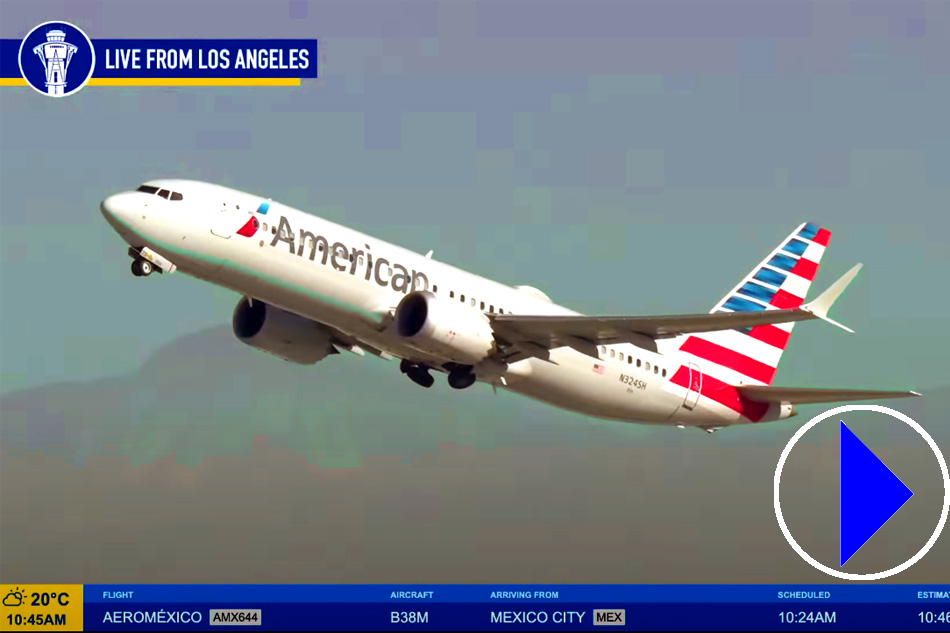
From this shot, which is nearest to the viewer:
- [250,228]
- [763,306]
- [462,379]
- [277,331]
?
[250,228]

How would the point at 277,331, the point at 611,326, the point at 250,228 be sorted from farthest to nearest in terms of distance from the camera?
the point at 277,331 < the point at 611,326 < the point at 250,228

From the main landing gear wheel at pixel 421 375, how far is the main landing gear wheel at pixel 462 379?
6.78 feet

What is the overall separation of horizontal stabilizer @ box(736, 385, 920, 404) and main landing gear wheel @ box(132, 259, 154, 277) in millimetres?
20649

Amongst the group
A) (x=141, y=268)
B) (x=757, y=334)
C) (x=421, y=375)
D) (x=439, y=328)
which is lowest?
(x=439, y=328)

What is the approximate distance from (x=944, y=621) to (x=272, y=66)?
24061 millimetres

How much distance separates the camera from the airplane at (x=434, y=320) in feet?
137

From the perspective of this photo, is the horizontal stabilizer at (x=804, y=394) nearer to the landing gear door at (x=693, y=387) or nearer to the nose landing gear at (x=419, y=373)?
the landing gear door at (x=693, y=387)

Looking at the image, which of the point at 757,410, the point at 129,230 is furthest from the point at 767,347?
the point at 129,230

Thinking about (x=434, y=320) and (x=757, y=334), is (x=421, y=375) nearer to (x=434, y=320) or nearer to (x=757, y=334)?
(x=434, y=320)

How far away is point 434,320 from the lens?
43.2 metres

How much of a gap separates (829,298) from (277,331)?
1666cm

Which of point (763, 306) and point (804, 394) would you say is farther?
point (763, 306)

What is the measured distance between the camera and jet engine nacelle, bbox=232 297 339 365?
48.3 meters

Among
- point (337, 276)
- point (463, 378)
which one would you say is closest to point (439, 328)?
point (337, 276)
